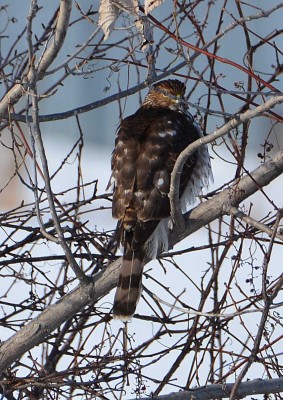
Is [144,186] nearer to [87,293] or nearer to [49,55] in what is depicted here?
[87,293]

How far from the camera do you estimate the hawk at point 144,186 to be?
145 inches

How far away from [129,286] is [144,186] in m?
0.49

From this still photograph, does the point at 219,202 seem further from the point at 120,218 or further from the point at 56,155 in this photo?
the point at 56,155

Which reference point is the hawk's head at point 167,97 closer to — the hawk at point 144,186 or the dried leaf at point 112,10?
the hawk at point 144,186

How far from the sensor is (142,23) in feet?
9.53

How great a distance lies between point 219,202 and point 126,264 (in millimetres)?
563

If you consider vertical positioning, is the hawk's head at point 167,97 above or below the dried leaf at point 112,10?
above

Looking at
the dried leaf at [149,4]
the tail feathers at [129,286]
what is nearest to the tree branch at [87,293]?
the tail feathers at [129,286]

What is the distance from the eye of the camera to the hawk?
3682 millimetres

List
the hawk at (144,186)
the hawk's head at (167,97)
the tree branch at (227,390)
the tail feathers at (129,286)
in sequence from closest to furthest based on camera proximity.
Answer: the tree branch at (227,390), the tail feathers at (129,286), the hawk at (144,186), the hawk's head at (167,97)

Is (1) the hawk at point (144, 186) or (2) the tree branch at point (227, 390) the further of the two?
(1) the hawk at point (144, 186)

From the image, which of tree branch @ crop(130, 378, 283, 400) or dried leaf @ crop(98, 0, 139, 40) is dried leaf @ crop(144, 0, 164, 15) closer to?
dried leaf @ crop(98, 0, 139, 40)

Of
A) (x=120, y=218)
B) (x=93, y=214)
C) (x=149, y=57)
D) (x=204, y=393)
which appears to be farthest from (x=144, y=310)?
(x=149, y=57)

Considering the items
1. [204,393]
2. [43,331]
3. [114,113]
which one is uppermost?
[114,113]
